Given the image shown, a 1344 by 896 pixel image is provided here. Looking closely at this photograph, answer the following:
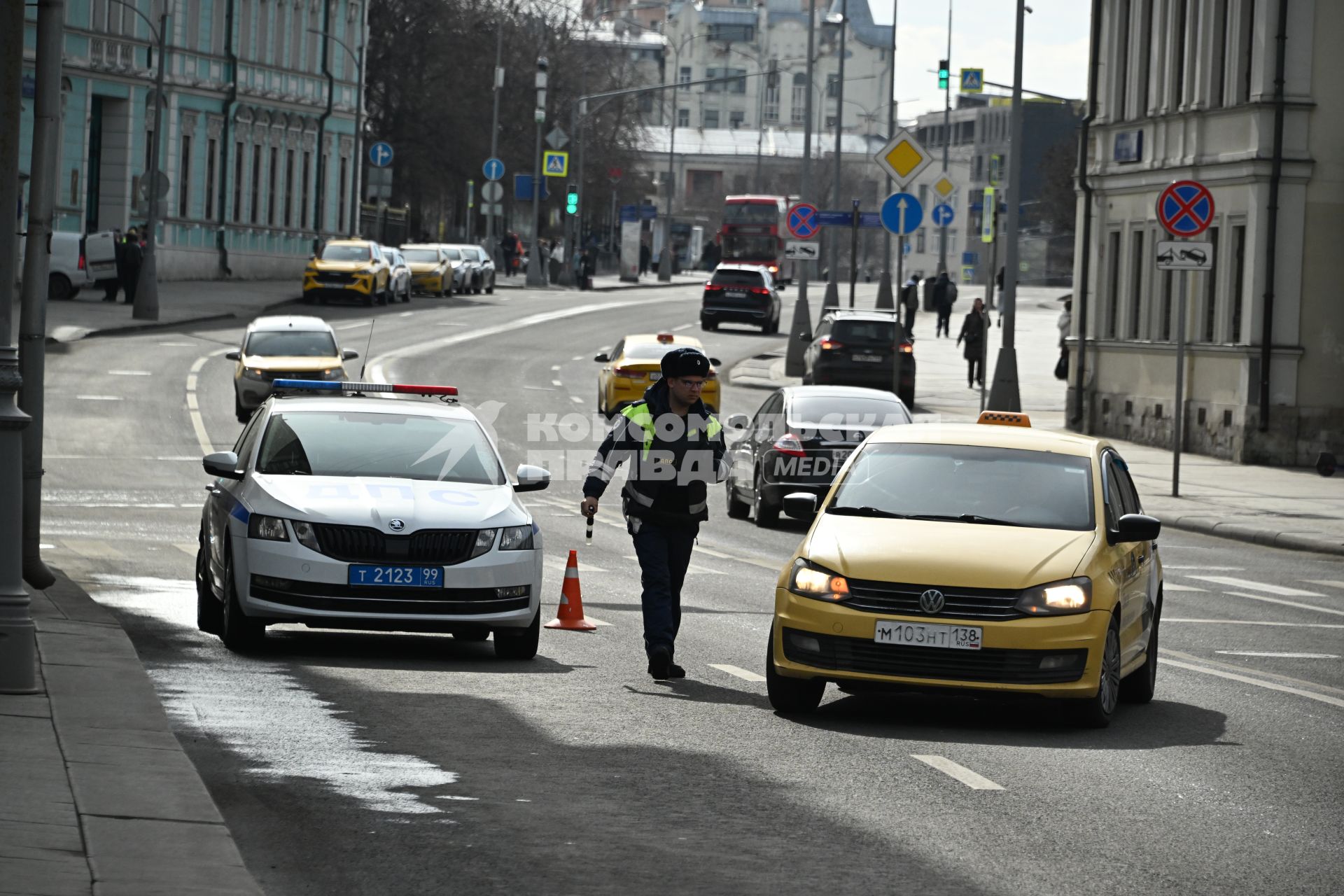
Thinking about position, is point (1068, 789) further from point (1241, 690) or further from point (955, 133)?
point (955, 133)

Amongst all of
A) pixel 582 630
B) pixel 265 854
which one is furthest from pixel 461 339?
pixel 265 854

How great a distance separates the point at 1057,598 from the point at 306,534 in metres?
4.11

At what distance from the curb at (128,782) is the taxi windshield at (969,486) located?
3580 mm

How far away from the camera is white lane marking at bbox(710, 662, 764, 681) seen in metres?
12.7

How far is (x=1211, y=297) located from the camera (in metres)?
35.7

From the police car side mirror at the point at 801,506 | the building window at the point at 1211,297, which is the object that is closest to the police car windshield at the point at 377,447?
the police car side mirror at the point at 801,506

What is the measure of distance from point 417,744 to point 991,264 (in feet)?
112

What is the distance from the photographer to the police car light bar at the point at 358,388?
1460cm

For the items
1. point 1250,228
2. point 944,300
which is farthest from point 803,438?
point 944,300

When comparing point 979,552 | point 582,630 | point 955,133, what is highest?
point 955,133

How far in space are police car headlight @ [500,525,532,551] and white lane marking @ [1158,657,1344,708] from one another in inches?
158

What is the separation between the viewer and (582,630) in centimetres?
1474

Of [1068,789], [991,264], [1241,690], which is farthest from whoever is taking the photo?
[991,264]

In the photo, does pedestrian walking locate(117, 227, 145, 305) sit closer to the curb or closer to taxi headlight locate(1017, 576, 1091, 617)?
the curb
